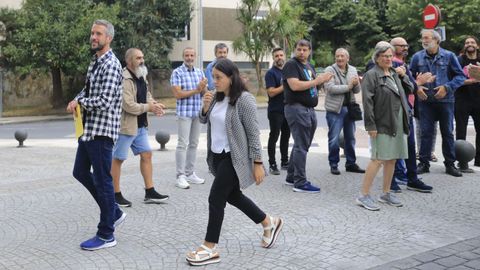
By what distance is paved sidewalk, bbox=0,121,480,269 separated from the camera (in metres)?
4.54

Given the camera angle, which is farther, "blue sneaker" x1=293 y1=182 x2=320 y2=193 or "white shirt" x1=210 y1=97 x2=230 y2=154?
"blue sneaker" x1=293 y1=182 x2=320 y2=193

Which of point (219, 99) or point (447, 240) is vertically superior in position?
point (219, 99)

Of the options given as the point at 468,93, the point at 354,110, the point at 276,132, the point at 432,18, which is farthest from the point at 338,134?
the point at 432,18

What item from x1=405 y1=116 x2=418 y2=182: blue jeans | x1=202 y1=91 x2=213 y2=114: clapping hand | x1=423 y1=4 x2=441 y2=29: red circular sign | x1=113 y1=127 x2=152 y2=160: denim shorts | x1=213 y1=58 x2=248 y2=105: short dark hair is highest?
x1=423 y1=4 x2=441 y2=29: red circular sign

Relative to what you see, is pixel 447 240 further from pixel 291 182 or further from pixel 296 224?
pixel 291 182

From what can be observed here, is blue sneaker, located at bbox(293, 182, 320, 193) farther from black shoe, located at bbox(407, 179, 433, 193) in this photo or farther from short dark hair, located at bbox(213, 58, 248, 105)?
short dark hair, located at bbox(213, 58, 248, 105)

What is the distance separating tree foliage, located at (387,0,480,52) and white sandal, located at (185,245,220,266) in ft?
98.8

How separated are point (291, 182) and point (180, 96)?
1.91 m

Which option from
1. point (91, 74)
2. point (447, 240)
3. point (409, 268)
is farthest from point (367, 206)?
point (91, 74)

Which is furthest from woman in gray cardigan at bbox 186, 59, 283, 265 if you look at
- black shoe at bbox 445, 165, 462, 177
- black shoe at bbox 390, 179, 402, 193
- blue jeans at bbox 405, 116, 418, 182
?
black shoe at bbox 445, 165, 462, 177

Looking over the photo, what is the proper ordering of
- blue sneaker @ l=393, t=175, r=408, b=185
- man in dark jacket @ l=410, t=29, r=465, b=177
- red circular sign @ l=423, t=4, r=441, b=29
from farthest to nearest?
1. red circular sign @ l=423, t=4, r=441, b=29
2. man in dark jacket @ l=410, t=29, r=465, b=177
3. blue sneaker @ l=393, t=175, r=408, b=185

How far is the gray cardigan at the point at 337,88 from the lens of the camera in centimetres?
806

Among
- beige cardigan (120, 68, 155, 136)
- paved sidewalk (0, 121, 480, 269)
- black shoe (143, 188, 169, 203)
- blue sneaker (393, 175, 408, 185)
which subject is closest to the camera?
paved sidewalk (0, 121, 480, 269)

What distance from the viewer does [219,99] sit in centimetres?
473
